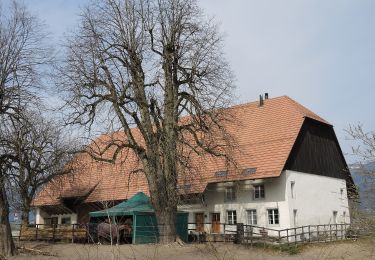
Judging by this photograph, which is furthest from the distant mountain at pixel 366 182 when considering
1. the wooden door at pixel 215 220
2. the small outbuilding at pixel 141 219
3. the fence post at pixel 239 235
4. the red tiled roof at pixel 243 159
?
the wooden door at pixel 215 220

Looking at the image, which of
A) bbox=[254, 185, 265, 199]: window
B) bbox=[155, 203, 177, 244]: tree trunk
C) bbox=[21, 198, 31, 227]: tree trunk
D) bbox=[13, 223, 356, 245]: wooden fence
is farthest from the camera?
bbox=[21, 198, 31, 227]: tree trunk

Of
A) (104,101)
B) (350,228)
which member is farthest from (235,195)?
(350,228)

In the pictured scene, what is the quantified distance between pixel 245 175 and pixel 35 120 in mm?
14872

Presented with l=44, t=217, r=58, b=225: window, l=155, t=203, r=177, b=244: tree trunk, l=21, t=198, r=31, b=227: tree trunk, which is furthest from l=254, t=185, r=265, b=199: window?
l=44, t=217, r=58, b=225: window

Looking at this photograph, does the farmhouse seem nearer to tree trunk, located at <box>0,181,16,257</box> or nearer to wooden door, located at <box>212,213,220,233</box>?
wooden door, located at <box>212,213,220,233</box>

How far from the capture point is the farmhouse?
31250 millimetres

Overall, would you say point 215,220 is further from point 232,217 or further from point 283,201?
point 283,201

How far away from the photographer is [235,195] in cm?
3331

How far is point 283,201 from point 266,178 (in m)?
1.82

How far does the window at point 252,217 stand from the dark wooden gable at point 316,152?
3.74 m

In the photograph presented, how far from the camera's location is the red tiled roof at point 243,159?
104 ft

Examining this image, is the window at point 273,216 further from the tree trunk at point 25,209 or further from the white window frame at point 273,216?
the tree trunk at point 25,209

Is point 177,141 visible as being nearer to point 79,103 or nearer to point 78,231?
point 79,103

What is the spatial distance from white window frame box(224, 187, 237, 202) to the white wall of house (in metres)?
0.22
